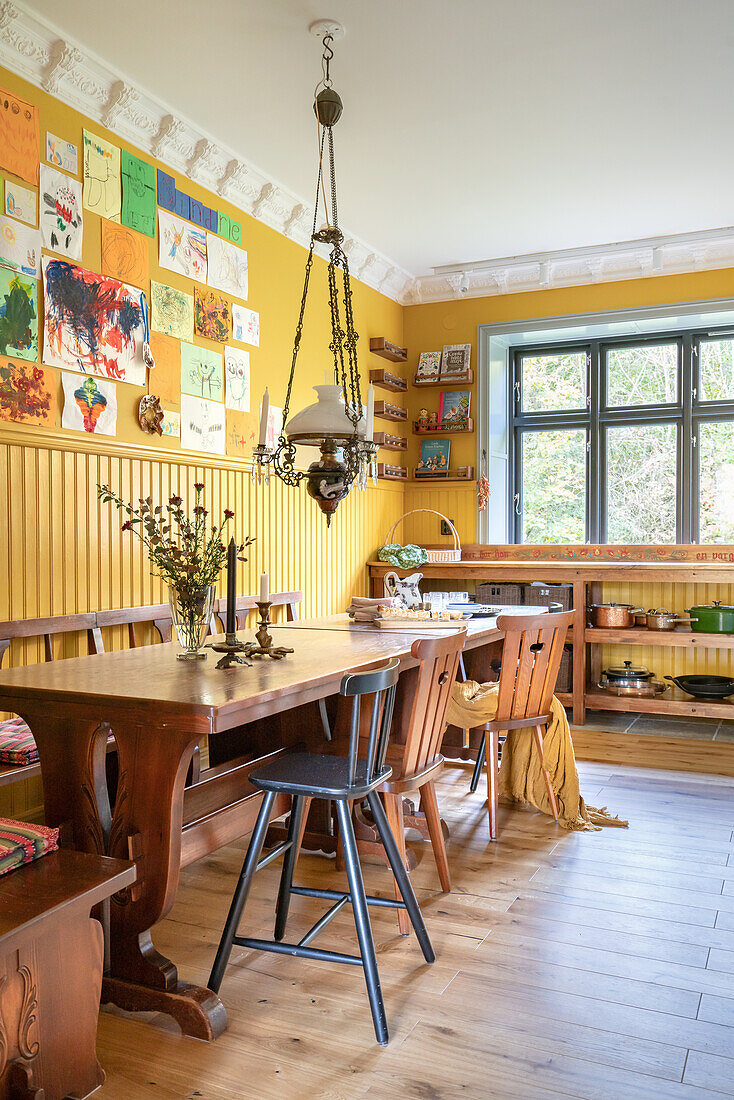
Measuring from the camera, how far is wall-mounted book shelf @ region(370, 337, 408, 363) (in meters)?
6.55

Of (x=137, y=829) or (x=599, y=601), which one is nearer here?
(x=137, y=829)

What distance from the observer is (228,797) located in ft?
9.42

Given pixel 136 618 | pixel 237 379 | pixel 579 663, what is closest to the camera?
pixel 136 618

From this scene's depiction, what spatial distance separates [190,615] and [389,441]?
4.00m

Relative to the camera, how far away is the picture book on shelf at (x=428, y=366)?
22.7 ft

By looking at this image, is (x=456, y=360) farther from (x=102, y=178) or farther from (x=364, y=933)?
(x=364, y=933)

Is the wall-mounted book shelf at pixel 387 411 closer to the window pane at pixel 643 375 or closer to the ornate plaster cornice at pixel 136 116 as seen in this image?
the ornate plaster cornice at pixel 136 116

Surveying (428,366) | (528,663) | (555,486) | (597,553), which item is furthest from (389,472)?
(528,663)

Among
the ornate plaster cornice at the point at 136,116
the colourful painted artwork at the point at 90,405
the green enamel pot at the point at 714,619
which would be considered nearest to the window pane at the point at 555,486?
the green enamel pot at the point at 714,619

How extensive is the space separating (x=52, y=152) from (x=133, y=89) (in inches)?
23.4

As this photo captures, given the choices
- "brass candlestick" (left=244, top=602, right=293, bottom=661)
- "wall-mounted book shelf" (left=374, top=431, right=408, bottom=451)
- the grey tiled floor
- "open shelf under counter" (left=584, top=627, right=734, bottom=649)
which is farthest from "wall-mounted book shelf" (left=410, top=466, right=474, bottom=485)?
"brass candlestick" (left=244, top=602, right=293, bottom=661)

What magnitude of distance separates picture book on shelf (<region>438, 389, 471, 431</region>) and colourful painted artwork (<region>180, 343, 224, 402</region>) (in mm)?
2609

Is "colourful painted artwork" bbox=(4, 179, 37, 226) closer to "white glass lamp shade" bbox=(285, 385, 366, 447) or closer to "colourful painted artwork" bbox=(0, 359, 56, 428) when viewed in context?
"colourful painted artwork" bbox=(0, 359, 56, 428)

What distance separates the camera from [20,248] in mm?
3406
